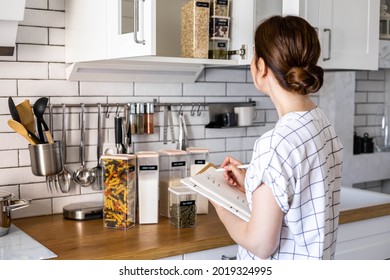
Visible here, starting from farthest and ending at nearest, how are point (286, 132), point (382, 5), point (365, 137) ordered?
point (365, 137) < point (382, 5) < point (286, 132)

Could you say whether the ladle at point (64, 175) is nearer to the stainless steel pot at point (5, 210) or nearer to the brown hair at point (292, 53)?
the stainless steel pot at point (5, 210)

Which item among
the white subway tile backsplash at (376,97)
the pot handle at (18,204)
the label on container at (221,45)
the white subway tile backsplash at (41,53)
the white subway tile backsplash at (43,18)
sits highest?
the white subway tile backsplash at (43,18)

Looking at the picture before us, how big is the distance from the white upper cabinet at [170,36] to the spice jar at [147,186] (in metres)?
0.38

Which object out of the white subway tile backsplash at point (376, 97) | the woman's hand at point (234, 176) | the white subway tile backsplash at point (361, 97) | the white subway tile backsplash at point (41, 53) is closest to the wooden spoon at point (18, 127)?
the white subway tile backsplash at point (41, 53)

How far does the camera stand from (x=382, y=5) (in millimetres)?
2936

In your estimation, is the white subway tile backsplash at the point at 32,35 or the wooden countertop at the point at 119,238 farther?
the white subway tile backsplash at the point at 32,35

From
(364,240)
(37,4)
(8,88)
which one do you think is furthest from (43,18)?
(364,240)

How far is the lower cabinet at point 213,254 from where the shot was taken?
1.96 m

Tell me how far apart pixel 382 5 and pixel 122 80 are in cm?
144

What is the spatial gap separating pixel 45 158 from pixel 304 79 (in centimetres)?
110

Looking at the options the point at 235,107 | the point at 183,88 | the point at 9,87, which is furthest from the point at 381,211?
the point at 9,87

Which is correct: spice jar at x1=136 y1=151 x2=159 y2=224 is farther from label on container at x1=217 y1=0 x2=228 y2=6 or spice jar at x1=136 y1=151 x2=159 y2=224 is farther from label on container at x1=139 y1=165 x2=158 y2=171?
label on container at x1=217 y1=0 x2=228 y2=6
